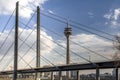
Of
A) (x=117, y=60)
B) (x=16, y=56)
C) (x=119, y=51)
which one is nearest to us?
(x=119, y=51)

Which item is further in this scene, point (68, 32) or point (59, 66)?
point (68, 32)

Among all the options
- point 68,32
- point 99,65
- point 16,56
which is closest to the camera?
point 16,56

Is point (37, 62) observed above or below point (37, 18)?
below

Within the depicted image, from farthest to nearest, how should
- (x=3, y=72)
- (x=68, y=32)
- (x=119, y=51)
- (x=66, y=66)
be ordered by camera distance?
(x=68, y=32) < (x=3, y=72) < (x=66, y=66) < (x=119, y=51)

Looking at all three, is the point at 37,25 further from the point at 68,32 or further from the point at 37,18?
the point at 68,32

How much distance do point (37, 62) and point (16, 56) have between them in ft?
37.4

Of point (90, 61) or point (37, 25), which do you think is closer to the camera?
point (90, 61)

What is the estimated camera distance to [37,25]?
8400cm

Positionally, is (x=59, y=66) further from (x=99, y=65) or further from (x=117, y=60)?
(x=117, y=60)

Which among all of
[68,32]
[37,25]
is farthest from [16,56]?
[68,32]

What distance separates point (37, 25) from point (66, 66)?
1297cm

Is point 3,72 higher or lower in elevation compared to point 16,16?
lower

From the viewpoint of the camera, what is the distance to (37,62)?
266 ft

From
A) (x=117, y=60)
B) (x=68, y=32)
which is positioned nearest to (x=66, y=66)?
(x=117, y=60)
